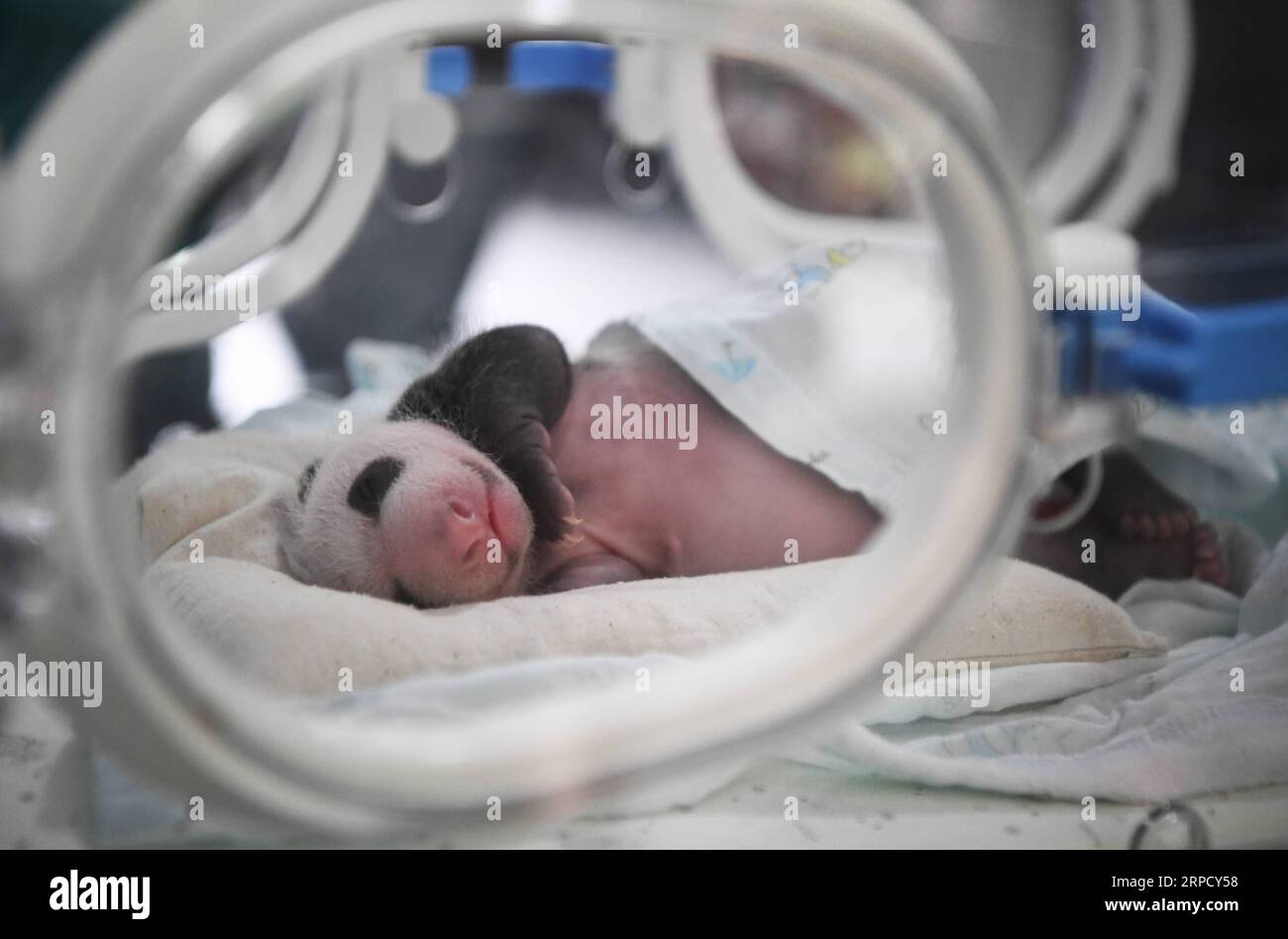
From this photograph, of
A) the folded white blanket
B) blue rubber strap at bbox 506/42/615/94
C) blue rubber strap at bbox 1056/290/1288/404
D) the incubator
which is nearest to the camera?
the incubator

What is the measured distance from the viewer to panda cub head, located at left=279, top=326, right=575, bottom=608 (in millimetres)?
770

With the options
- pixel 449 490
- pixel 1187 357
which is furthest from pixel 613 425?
pixel 1187 357

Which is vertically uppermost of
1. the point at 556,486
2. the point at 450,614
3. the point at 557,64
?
the point at 557,64

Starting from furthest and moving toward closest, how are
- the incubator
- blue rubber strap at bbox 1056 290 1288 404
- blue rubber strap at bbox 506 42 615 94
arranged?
1. blue rubber strap at bbox 506 42 615 94
2. blue rubber strap at bbox 1056 290 1288 404
3. the incubator

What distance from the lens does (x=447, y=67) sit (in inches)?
50.8

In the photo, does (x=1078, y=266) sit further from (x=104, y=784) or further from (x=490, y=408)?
(x=104, y=784)

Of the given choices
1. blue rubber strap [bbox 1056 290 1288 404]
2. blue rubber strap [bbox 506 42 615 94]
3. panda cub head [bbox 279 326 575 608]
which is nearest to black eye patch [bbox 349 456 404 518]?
panda cub head [bbox 279 326 575 608]

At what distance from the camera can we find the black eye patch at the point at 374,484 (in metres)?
0.78

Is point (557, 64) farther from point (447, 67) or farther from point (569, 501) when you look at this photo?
point (569, 501)

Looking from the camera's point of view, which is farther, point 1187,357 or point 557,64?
point 557,64

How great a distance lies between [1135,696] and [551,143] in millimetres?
1476

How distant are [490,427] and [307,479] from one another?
14 cm

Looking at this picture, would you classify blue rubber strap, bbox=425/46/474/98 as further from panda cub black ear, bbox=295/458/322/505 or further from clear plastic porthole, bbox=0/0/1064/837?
panda cub black ear, bbox=295/458/322/505
